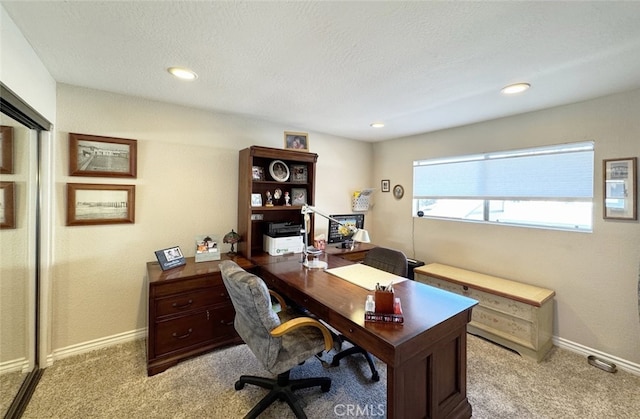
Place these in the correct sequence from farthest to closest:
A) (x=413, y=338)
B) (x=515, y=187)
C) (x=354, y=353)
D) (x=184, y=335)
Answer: (x=515, y=187)
(x=354, y=353)
(x=184, y=335)
(x=413, y=338)

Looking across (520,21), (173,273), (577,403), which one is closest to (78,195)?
(173,273)

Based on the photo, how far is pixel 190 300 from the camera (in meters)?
2.11

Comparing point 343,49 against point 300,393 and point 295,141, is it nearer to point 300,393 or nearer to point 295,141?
point 295,141

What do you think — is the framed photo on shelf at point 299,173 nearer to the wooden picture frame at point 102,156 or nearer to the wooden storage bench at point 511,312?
the wooden picture frame at point 102,156

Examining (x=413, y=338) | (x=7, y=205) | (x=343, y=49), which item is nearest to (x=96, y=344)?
(x=7, y=205)

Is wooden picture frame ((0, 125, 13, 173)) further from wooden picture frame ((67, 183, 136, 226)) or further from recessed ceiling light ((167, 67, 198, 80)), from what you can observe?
recessed ceiling light ((167, 67, 198, 80))

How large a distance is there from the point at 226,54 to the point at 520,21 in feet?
5.29

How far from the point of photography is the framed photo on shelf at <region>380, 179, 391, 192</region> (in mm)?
3868

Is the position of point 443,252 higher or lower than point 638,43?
lower

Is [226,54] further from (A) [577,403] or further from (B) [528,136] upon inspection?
(A) [577,403]

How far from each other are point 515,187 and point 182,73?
3.24m

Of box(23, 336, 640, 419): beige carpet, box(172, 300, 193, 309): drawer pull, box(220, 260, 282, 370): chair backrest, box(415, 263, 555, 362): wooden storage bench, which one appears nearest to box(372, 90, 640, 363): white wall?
box(415, 263, 555, 362): wooden storage bench

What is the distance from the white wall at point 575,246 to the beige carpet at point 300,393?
1.24 ft

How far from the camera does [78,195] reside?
6.91 ft
